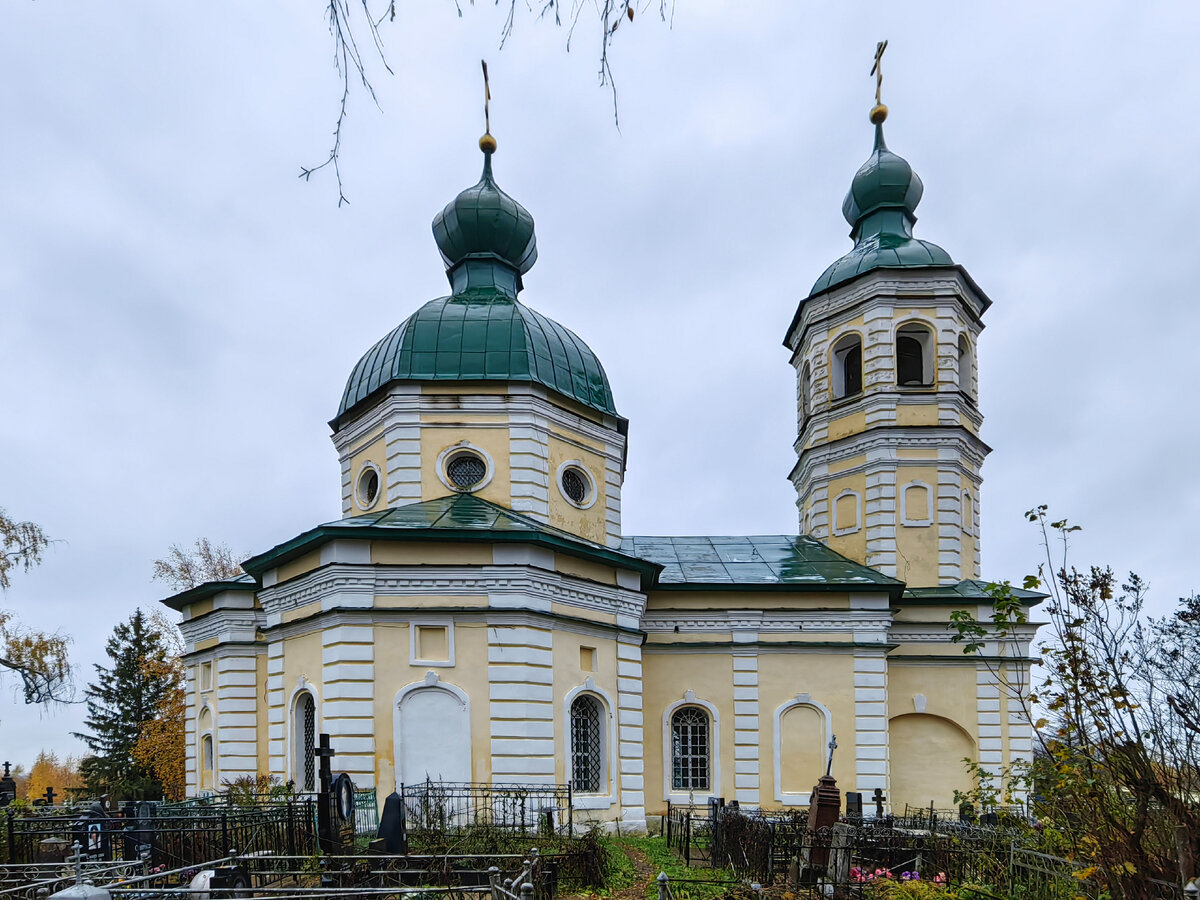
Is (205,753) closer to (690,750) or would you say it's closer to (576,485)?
(576,485)

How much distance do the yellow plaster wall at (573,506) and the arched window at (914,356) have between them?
798cm

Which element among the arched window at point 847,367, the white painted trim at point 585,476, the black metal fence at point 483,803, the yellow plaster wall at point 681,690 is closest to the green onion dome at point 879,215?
the arched window at point 847,367

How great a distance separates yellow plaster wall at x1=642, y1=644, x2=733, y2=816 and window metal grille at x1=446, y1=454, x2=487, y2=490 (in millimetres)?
5103

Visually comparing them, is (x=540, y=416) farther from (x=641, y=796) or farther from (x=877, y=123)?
(x=877, y=123)

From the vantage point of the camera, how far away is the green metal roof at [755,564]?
68.6ft

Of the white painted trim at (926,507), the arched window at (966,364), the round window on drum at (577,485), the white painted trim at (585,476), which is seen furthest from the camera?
the arched window at (966,364)

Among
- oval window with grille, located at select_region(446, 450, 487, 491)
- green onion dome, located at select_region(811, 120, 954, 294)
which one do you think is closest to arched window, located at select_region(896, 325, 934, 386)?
green onion dome, located at select_region(811, 120, 954, 294)

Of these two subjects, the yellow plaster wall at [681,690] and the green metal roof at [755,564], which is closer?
the yellow plaster wall at [681,690]

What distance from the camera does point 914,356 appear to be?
81.8 ft

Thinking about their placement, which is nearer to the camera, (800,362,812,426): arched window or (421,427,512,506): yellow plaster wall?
(421,427,512,506): yellow plaster wall

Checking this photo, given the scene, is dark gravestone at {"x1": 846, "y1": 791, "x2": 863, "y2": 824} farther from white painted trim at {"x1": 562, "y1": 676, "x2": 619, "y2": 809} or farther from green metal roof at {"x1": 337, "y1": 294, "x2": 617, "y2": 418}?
green metal roof at {"x1": 337, "y1": 294, "x2": 617, "y2": 418}

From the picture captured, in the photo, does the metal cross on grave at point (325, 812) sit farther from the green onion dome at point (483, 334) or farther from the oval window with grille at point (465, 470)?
the green onion dome at point (483, 334)

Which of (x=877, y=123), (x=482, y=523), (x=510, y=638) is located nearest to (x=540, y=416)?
(x=482, y=523)

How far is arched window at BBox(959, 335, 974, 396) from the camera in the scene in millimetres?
24219
